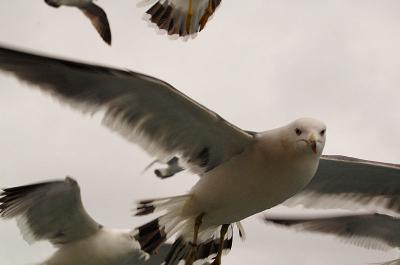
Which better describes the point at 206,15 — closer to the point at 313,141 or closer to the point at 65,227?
the point at 65,227

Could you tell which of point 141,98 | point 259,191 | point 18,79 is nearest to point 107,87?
point 141,98

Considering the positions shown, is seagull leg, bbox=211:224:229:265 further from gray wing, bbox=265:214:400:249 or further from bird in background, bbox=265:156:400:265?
gray wing, bbox=265:214:400:249

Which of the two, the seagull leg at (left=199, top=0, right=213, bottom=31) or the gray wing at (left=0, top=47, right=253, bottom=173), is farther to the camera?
the seagull leg at (left=199, top=0, right=213, bottom=31)

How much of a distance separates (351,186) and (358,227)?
1971 mm

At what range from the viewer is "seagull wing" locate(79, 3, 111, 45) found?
8402 mm

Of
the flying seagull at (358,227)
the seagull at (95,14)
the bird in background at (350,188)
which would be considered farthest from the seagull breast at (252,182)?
the seagull at (95,14)

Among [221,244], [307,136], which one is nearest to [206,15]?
[221,244]

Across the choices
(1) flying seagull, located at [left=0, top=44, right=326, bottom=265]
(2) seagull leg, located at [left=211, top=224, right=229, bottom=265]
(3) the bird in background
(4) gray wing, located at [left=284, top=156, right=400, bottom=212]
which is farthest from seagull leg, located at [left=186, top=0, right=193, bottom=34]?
(1) flying seagull, located at [left=0, top=44, right=326, bottom=265]

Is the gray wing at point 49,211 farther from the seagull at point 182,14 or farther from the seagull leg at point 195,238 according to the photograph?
the seagull leg at point 195,238

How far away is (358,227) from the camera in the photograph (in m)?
8.30

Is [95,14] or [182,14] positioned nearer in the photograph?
[95,14]

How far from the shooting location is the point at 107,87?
4902mm

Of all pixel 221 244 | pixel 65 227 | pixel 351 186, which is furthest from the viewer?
pixel 65 227

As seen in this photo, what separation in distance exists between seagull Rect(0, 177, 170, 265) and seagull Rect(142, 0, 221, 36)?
187 cm
